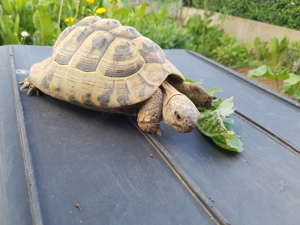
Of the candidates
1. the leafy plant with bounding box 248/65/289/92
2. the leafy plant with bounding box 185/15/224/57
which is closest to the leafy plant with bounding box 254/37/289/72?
the leafy plant with bounding box 185/15/224/57

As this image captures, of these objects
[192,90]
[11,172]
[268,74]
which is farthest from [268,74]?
[11,172]

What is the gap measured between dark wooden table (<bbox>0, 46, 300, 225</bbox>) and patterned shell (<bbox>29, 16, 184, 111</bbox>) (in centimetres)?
14

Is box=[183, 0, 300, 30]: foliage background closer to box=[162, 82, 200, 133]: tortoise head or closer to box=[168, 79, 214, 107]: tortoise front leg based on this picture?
box=[168, 79, 214, 107]: tortoise front leg

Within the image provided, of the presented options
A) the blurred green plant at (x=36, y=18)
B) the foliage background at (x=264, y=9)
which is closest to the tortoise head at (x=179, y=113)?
the blurred green plant at (x=36, y=18)

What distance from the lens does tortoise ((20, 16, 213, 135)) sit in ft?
4.18

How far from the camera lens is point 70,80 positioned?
4.42 feet

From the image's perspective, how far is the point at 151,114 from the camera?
1.28 metres

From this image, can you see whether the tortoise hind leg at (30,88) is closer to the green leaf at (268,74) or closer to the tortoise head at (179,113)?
the tortoise head at (179,113)

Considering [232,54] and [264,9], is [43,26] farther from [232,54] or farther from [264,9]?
[264,9]

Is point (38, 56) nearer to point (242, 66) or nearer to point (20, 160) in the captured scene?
point (20, 160)

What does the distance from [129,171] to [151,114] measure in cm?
28

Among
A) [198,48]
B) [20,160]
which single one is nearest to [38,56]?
[20,160]

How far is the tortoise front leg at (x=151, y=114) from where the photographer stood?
1.28 meters

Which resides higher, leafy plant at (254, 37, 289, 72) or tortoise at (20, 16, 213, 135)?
tortoise at (20, 16, 213, 135)
